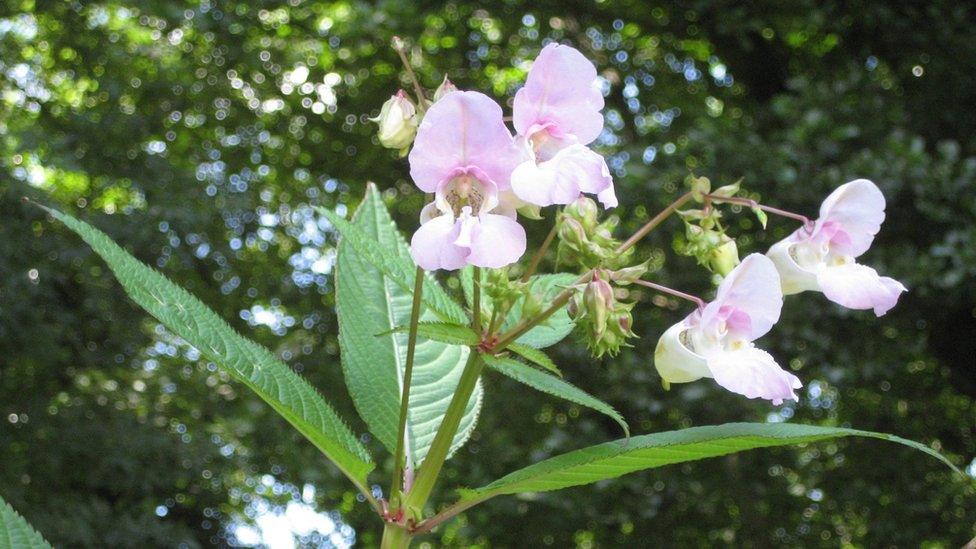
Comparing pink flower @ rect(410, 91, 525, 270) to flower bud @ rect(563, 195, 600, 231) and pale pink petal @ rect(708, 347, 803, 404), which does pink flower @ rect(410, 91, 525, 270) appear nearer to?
flower bud @ rect(563, 195, 600, 231)

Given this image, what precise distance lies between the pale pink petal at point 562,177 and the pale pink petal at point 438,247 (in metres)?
0.07

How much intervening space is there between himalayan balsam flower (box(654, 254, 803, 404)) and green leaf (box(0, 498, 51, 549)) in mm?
586

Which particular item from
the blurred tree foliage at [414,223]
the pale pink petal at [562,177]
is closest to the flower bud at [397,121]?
the pale pink petal at [562,177]

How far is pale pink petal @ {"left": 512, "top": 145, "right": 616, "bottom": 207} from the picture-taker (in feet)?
2.97

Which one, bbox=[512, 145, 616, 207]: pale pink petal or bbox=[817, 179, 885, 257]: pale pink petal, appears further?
bbox=[817, 179, 885, 257]: pale pink petal

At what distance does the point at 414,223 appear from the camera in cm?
646

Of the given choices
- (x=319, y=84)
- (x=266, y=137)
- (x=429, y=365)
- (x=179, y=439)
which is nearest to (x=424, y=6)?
(x=319, y=84)

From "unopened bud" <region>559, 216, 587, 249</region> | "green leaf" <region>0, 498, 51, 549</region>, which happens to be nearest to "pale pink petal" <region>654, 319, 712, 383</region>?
"unopened bud" <region>559, 216, 587, 249</region>

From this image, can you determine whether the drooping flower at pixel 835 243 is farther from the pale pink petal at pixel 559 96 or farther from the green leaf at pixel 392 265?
the green leaf at pixel 392 265

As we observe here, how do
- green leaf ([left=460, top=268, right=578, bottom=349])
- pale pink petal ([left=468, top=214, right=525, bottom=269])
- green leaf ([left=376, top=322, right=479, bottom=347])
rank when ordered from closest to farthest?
pale pink petal ([left=468, top=214, right=525, bottom=269]) → green leaf ([left=376, top=322, right=479, bottom=347]) → green leaf ([left=460, top=268, right=578, bottom=349])

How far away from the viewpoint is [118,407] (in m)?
6.28

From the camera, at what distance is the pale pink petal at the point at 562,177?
2.97 feet

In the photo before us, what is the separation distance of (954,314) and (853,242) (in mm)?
4687

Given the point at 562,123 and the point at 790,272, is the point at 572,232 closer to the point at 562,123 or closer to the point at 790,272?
the point at 562,123
